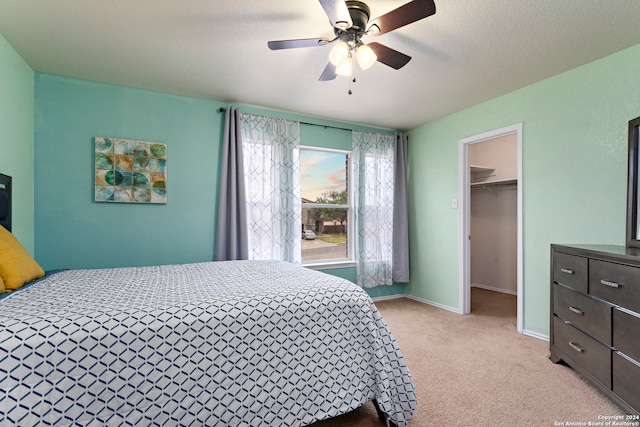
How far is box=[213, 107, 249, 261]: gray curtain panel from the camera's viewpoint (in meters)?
3.34

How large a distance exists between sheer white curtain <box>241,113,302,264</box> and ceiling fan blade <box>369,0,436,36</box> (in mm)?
2041

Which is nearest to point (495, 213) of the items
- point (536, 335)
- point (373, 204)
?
point (373, 204)

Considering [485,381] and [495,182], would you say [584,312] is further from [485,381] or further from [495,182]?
[495,182]

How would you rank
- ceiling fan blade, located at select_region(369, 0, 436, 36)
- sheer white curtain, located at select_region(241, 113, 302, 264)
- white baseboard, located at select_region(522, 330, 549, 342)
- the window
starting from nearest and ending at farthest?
ceiling fan blade, located at select_region(369, 0, 436, 36), white baseboard, located at select_region(522, 330, 549, 342), sheer white curtain, located at select_region(241, 113, 302, 264), the window

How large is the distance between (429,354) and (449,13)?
250 cm

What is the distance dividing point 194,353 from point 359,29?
192 centimetres

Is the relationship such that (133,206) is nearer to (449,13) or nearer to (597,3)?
(449,13)

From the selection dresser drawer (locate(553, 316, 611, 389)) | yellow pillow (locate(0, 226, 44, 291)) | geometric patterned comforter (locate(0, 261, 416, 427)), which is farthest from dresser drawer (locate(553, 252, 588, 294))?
yellow pillow (locate(0, 226, 44, 291))

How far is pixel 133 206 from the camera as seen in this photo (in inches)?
122

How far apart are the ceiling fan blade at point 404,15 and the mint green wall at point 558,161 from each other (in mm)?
1939

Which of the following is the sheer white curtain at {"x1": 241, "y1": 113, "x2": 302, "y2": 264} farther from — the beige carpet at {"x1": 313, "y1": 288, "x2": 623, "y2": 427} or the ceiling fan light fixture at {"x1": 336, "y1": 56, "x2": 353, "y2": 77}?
the ceiling fan light fixture at {"x1": 336, "y1": 56, "x2": 353, "y2": 77}

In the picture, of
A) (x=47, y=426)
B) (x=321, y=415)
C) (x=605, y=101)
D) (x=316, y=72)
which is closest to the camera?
(x=47, y=426)

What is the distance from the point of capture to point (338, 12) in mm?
1615

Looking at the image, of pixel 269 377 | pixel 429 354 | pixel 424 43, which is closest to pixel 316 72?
pixel 424 43
